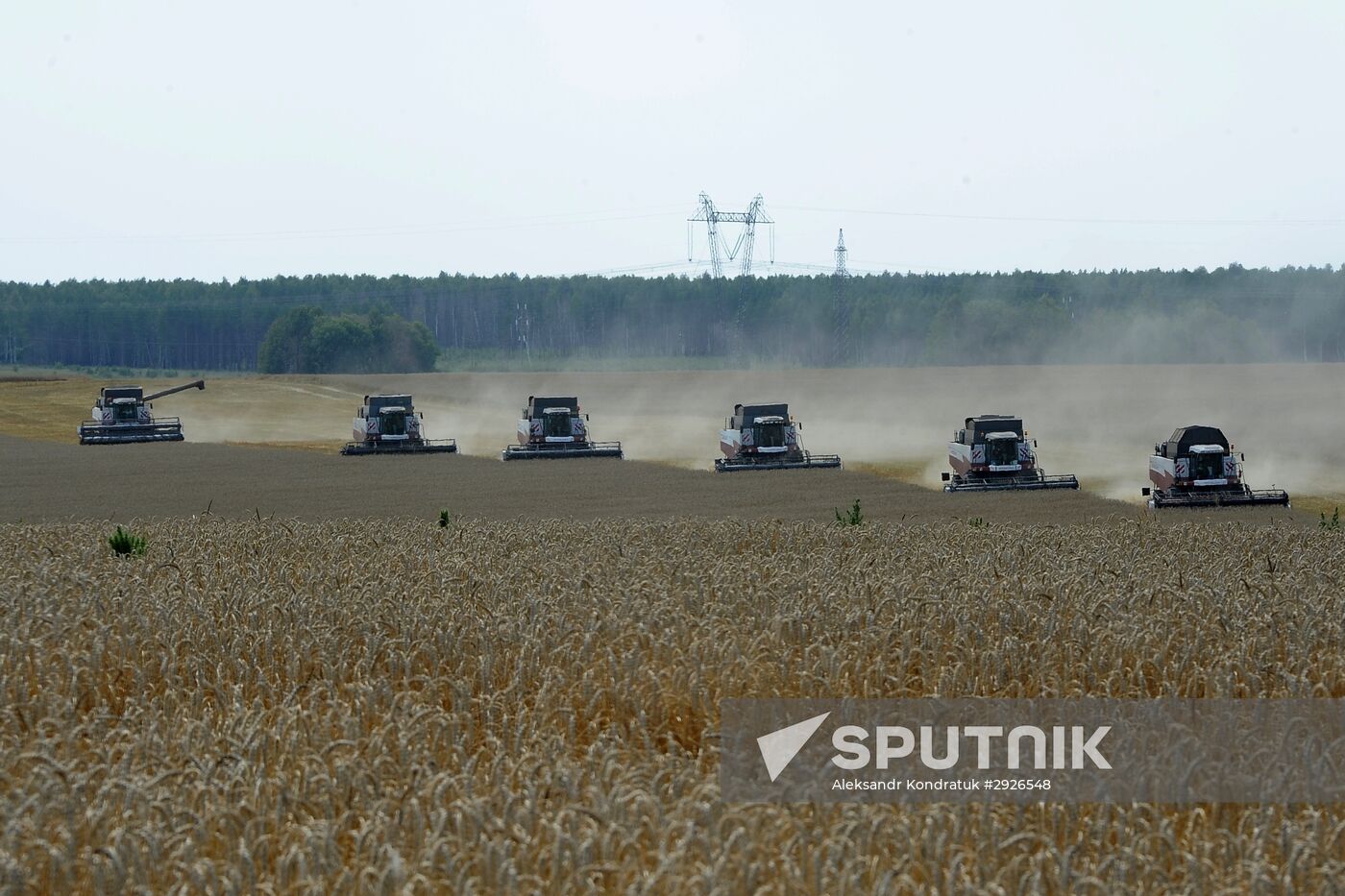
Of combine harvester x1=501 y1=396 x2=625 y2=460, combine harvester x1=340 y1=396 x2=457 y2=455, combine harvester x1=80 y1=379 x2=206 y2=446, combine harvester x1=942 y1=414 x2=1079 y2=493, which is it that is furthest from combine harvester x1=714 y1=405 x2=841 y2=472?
combine harvester x1=80 y1=379 x2=206 y2=446

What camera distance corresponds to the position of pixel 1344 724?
7406 millimetres

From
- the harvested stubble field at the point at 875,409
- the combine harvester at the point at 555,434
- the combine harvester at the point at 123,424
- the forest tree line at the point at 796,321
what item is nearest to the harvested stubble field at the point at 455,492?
the combine harvester at the point at 555,434

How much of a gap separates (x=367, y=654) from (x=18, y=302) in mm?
204115

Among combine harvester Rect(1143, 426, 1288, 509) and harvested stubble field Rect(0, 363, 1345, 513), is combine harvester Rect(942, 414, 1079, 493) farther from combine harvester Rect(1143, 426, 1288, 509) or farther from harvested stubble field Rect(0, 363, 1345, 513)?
combine harvester Rect(1143, 426, 1288, 509)

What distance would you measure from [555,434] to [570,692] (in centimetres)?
4369

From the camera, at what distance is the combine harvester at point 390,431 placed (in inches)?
2050

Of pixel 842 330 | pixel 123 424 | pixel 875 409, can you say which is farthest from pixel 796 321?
pixel 123 424

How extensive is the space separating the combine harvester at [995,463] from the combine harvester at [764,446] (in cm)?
661

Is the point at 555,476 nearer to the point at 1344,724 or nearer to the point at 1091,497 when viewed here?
the point at 1091,497

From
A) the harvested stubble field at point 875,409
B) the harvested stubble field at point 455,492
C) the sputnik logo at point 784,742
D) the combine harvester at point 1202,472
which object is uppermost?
the sputnik logo at point 784,742

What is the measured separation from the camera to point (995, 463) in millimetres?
38438

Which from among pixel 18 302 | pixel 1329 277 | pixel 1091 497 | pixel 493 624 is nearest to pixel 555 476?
pixel 1091 497

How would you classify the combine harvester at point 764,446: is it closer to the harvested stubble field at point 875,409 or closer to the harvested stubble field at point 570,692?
the harvested stubble field at point 875,409

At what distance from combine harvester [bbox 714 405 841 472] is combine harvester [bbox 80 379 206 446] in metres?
24.9
